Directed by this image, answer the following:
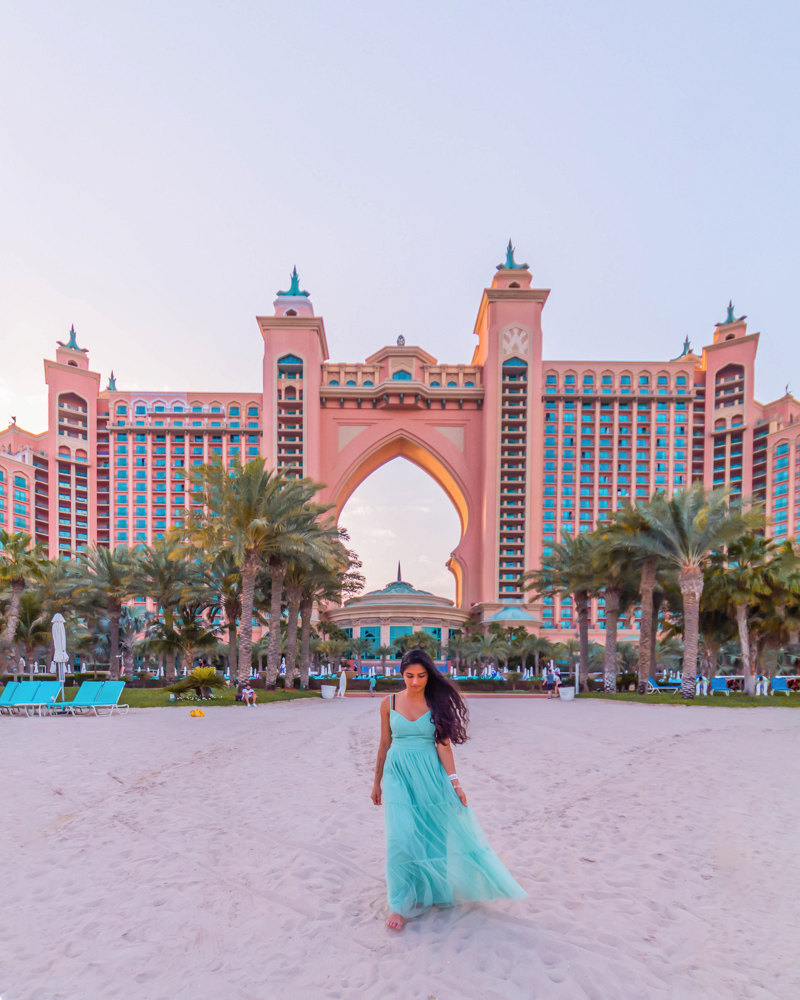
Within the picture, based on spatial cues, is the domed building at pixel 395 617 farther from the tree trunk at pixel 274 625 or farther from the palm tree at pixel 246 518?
the palm tree at pixel 246 518

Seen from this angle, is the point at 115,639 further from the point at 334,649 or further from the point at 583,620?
the point at 334,649

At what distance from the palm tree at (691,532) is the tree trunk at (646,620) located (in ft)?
5.05

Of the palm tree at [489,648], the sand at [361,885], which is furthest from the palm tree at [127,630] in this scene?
the sand at [361,885]

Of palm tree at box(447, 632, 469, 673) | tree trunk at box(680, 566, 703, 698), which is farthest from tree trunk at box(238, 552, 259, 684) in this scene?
palm tree at box(447, 632, 469, 673)

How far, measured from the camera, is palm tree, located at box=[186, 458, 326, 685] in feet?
74.2

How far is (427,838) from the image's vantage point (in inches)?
144

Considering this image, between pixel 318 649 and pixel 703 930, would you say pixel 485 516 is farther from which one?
pixel 703 930

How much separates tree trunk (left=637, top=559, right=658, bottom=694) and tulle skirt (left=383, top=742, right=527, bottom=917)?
24.2 m

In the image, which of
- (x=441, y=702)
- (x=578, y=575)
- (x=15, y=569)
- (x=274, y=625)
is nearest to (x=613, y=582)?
(x=578, y=575)

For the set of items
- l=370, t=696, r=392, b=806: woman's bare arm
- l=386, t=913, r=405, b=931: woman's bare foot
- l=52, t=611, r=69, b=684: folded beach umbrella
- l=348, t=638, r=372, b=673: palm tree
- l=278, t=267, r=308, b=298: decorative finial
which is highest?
l=278, t=267, r=308, b=298: decorative finial

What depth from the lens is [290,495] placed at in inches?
939

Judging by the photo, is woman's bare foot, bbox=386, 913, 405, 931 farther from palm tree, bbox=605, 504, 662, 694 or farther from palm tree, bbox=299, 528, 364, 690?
palm tree, bbox=605, 504, 662, 694

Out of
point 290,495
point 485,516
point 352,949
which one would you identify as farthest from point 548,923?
point 485,516

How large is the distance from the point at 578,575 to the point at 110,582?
23101mm
